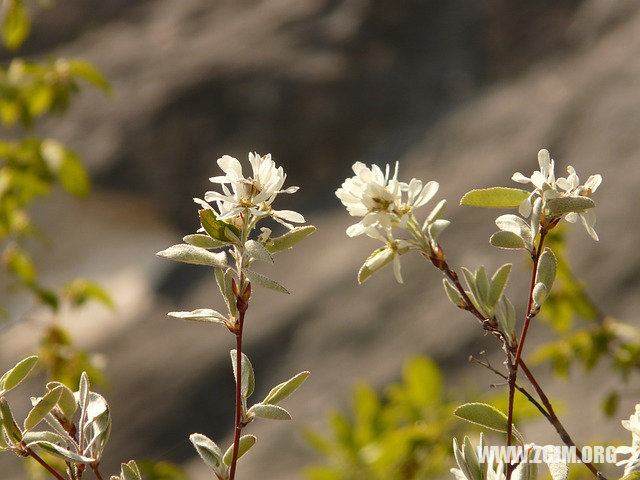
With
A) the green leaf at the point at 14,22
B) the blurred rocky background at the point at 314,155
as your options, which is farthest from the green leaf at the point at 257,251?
the blurred rocky background at the point at 314,155

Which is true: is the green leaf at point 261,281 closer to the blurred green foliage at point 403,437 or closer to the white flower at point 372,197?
the white flower at point 372,197

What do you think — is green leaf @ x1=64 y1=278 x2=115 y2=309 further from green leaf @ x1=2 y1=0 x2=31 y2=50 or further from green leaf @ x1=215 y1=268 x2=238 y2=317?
green leaf @ x1=215 y1=268 x2=238 y2=317

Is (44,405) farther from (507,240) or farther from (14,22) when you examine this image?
(14,22)

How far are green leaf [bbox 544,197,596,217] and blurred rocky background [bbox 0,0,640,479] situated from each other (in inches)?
91.3

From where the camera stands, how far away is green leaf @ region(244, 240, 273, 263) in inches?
17.6

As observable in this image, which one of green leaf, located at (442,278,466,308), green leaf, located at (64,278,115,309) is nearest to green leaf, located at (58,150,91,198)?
green leaf, located at (64,278,115,309)

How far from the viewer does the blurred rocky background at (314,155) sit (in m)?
3.29

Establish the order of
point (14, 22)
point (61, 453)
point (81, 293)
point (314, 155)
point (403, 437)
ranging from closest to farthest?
point (61, 453) → point (403, 437) → point (14, 22) → point (81, 293) → point (314, 155)

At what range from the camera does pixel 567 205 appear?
0.46 meters

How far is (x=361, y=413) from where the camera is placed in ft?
4.38

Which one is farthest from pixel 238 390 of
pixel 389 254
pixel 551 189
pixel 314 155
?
pixel 314 155

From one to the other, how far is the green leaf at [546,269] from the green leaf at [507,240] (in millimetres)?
15

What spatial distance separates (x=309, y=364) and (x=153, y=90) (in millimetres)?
2195

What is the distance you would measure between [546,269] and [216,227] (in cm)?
20
